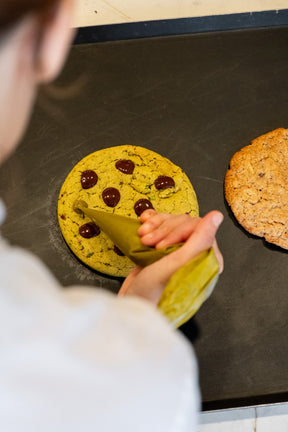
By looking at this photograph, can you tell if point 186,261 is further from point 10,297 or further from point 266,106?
point 266,106

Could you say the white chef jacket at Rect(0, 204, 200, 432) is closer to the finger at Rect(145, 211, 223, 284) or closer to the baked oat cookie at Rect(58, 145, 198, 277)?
the finger at Rect(145, 211, 223, 284)

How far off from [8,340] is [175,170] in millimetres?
937

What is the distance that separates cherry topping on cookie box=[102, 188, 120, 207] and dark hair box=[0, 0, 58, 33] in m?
0.88

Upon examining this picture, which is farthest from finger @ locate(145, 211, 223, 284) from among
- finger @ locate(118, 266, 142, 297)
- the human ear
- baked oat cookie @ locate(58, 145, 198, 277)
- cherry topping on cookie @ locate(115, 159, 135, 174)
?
the human ear

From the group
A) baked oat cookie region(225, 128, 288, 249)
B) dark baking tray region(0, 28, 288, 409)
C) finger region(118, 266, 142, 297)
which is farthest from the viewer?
baked oat cookie region(225, 128, 288, 249)

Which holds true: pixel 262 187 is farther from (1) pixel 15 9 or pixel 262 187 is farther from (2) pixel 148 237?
(1) pixel 15 9

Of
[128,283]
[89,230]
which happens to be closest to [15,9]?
[128,283]

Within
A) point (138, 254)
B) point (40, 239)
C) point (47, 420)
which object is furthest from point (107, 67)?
point (47, 420)

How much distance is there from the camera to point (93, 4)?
1.73 m

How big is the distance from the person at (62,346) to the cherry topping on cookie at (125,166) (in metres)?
0.74

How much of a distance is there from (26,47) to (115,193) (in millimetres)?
839

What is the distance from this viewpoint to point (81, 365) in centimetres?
47

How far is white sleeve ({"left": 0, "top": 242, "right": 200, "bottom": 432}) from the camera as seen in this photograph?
0.45 m

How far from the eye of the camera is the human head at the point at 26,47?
0.38 m
